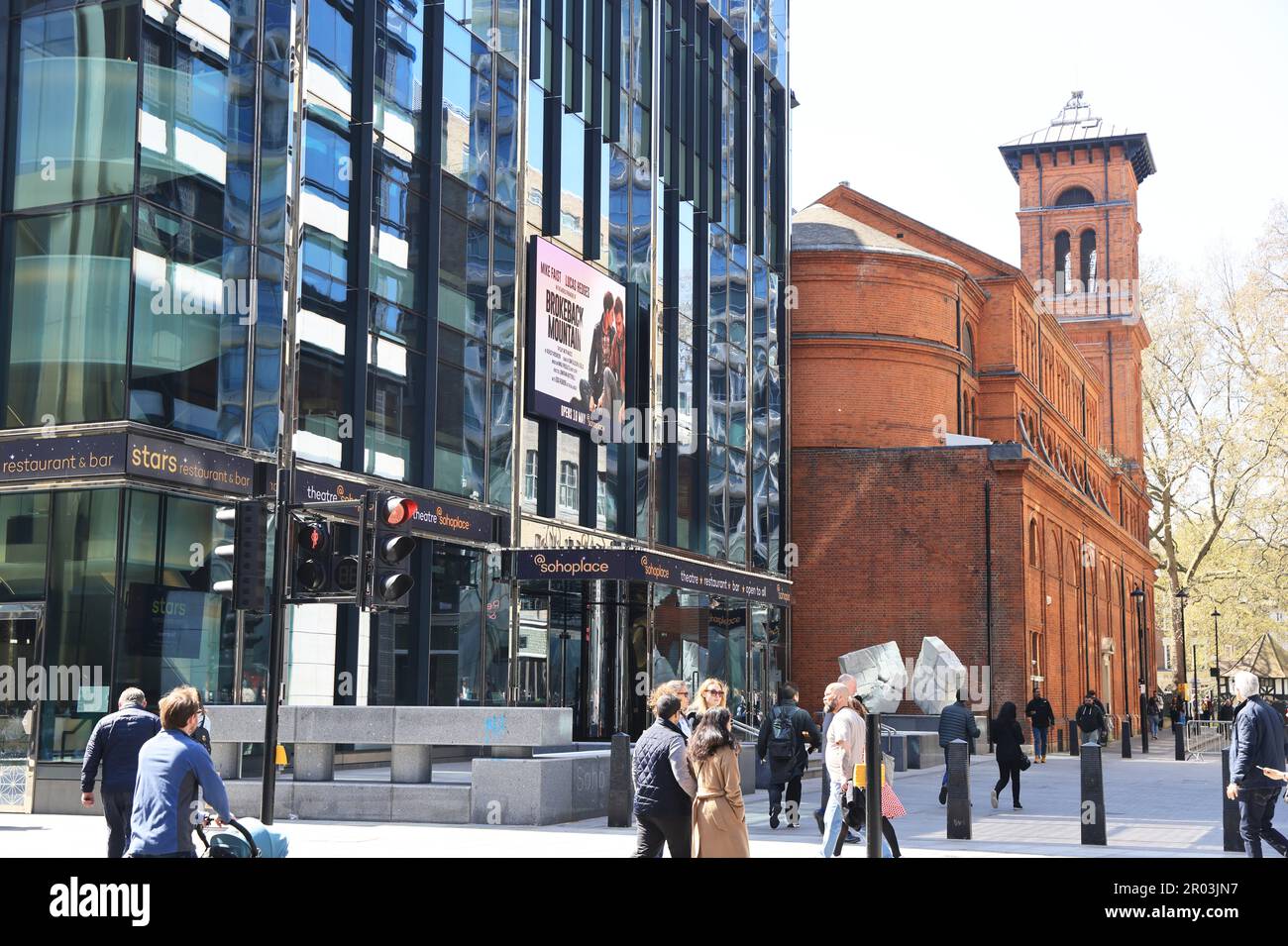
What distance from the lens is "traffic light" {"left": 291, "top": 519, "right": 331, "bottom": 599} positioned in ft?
42.1

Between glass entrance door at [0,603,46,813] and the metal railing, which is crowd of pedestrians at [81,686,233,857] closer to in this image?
glass entrance door at [0,603,46,813]

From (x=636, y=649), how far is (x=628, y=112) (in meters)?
12.5

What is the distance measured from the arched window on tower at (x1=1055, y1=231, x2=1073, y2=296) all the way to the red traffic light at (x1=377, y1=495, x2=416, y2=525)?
7772 cm

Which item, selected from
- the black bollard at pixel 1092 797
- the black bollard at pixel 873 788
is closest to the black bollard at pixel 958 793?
the black bollard at pixel 1092 797

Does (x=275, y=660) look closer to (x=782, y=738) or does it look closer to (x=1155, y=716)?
(x=782, y=738)

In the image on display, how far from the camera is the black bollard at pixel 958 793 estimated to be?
54.9ft

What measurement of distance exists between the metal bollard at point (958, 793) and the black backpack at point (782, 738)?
1993mm

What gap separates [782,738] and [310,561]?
7.48 meters

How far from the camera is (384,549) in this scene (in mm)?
12844

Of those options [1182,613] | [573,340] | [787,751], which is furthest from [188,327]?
[1182,613]

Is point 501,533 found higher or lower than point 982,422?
lower

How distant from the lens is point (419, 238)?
2638cm
